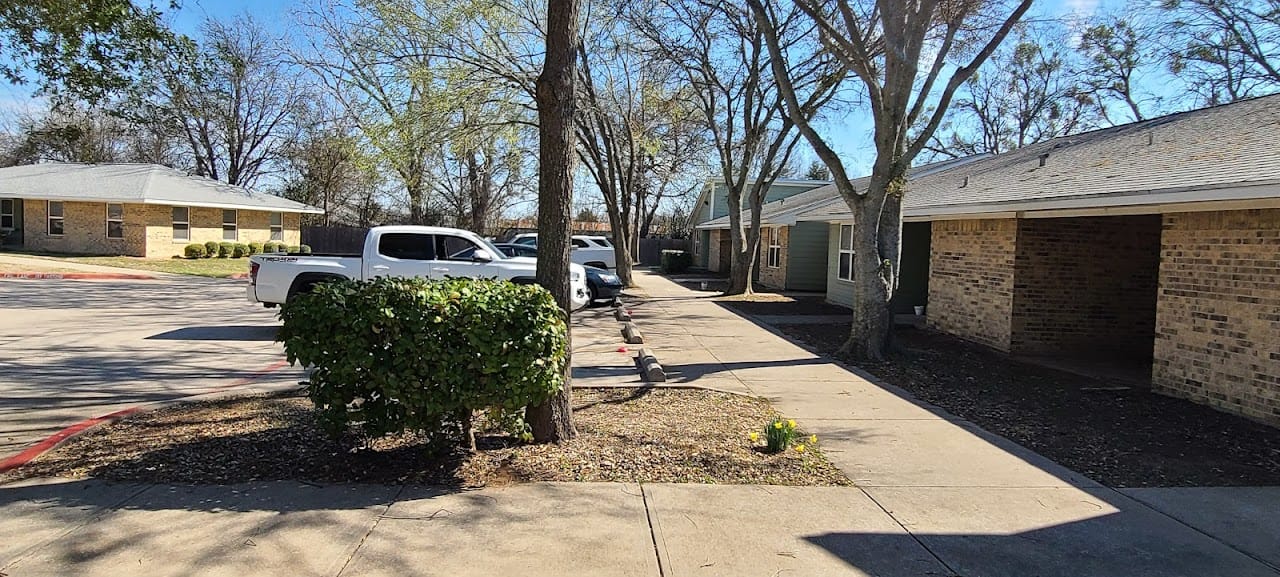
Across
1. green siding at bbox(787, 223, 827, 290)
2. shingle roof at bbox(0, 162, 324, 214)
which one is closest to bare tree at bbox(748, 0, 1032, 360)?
green siding at bbox(787, 223, 827, 290)

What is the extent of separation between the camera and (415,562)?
3.71m

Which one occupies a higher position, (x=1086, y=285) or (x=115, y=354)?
(x=1086, y=285)

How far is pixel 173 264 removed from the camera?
2594 cm

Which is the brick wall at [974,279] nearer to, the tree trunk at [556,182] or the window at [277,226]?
the tree trunk at [556,182]

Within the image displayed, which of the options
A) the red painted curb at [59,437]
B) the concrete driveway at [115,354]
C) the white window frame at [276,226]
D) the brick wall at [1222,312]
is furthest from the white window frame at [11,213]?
the brick wall at [1222,312]

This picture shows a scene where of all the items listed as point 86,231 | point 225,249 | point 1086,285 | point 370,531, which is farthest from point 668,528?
point 86,231

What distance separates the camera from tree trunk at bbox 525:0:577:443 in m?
5.55

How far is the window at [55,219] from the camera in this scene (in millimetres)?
28594

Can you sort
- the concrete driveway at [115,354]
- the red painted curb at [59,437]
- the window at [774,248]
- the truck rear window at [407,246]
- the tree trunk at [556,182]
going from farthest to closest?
the window at [774,248], the truck rear window at [407,246], the concrete driveway at [115,354], the tree trunk at [556,182], the red painted curb at [59,437]

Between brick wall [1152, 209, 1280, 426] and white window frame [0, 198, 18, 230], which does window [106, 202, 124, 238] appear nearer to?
white window frame [0, 198, 18, 230]

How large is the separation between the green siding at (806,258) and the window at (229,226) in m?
23.4

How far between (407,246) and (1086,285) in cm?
1084

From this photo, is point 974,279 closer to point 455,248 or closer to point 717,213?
point 455,248

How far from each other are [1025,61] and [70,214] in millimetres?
39700
